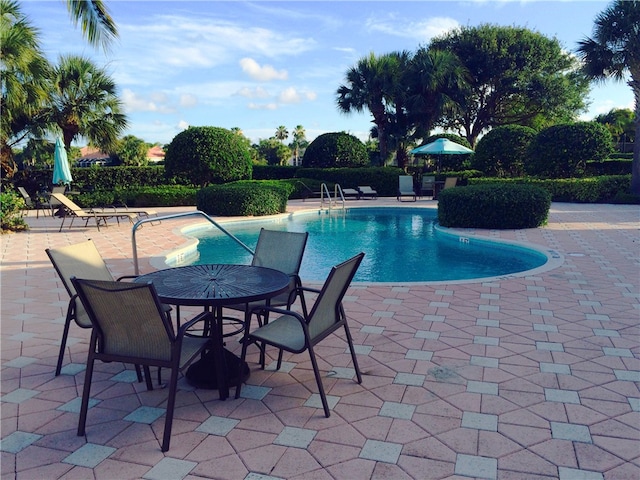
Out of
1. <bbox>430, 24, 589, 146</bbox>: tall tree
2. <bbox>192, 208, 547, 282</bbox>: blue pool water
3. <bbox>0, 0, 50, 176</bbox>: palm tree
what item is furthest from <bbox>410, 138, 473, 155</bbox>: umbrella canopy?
<bbox>0, 0, 50, 176</bbox>: palm tree

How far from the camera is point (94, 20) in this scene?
1108cm

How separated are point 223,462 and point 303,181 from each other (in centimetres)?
1969

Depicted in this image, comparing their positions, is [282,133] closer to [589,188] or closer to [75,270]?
[589,188]

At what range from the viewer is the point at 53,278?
23.4 ft

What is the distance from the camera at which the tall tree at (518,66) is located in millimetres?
31688

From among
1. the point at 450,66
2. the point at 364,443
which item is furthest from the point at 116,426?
the point at 450,66

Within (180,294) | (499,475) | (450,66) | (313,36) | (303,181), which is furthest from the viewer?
(450,66)

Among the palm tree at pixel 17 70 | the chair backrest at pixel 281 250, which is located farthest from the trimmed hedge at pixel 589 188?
the palm tree at pixel 17 70

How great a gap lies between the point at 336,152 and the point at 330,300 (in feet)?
68.9

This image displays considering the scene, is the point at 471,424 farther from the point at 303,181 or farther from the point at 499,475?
the point at 303,181

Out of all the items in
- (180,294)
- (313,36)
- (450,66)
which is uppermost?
(450,66)

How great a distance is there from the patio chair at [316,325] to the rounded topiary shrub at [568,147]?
18803mm

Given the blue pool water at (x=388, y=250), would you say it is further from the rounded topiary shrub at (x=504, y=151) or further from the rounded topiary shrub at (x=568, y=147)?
the rounded topiary shrub at (x=504, y=151)

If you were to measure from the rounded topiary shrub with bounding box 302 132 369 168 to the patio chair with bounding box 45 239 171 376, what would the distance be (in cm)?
2025
